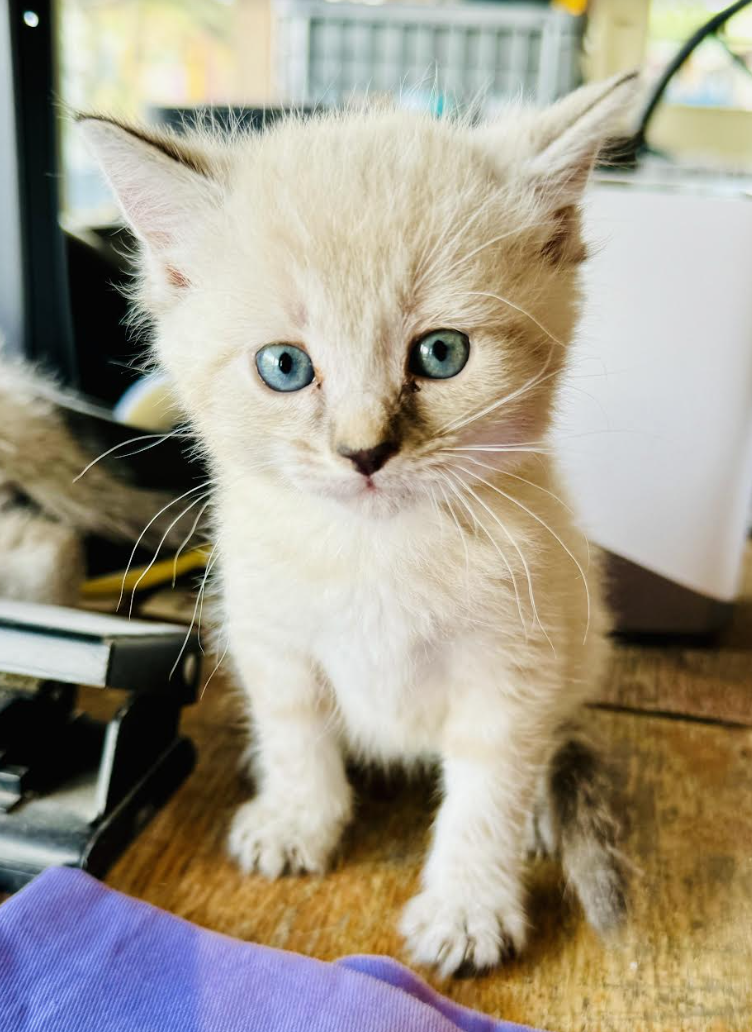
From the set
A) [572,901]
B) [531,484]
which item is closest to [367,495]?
[531,484]

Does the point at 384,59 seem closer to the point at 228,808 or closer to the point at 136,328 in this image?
the point at 136,328

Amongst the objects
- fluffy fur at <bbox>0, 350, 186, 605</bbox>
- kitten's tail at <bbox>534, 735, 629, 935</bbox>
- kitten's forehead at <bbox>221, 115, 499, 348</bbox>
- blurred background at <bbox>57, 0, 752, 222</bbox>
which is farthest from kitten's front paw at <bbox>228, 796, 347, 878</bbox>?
blurred background at <bbox>57, 0, 752, 222</bbox>

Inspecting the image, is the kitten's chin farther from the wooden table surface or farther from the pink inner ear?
the wooden table surface

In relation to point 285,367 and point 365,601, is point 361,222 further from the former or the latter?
point 365,601

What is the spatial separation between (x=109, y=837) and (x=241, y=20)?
181 centimetres

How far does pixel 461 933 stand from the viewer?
1.93 feet

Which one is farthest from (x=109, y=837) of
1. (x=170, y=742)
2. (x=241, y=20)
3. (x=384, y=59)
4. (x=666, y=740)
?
(x=241, y=20)

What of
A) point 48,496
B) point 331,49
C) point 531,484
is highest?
point 331,49

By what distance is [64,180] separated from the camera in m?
0.98

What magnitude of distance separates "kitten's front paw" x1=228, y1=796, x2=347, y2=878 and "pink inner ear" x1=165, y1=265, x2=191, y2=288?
404 millimetres

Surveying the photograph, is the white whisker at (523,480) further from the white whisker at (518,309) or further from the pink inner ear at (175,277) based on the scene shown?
the pink inner ear at (175,277)

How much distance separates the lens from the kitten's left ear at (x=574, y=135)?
501mm

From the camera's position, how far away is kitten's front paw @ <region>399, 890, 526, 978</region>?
58 cm

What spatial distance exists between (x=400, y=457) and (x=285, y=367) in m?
0.10
